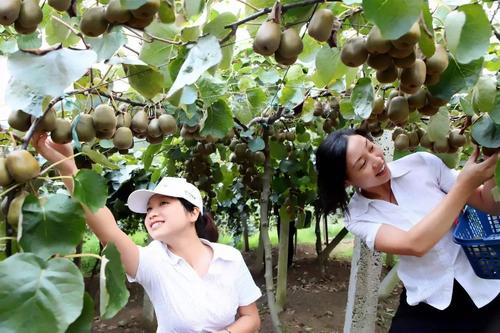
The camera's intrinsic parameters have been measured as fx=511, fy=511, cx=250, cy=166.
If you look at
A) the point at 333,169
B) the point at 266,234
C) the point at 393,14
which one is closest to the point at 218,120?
the point at 333,169

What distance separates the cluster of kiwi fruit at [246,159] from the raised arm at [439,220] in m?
1.62

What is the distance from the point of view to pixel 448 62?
41.6 inches

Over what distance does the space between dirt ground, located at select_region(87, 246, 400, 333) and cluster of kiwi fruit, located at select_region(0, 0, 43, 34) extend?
4.38 metres

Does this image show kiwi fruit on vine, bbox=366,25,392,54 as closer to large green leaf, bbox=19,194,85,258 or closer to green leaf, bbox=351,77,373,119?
green leaf, bbox=351,77,373,119

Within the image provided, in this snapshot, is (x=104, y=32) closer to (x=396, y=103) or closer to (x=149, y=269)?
(x=396, y=103)

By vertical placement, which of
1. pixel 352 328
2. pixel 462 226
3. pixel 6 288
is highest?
pixel 6 288

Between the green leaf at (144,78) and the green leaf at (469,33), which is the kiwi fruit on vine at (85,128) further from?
the green leaf at (469,33)

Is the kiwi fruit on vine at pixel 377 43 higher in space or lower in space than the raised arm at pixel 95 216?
higher

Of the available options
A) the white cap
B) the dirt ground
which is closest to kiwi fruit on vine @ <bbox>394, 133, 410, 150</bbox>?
the white cap

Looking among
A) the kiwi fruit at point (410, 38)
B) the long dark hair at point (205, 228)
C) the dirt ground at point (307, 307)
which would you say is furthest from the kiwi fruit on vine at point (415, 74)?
the dirt ground at point (307, 307)

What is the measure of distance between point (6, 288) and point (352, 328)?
2863 mm

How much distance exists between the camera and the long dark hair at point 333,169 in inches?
72.9

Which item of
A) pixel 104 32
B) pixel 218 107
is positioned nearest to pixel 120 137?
pixel 218 107

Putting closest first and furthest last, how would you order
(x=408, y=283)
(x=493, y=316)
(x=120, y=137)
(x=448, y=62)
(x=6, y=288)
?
(x=6, y=288) → (x=448, y=62) → (x=120, y=137) → (x=493, y=316) → (x=408, y=283)
